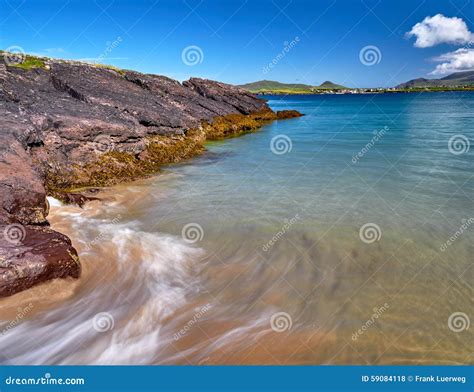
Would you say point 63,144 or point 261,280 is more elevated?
point 63,144

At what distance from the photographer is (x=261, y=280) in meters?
9.35

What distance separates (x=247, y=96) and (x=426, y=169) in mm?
44455

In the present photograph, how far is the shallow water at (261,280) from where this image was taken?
279 inches

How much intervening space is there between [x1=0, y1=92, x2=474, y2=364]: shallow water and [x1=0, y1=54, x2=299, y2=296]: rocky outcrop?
932mm

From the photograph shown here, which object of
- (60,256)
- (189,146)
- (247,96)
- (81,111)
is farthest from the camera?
(247,96)

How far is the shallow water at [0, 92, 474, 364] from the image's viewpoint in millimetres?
7078

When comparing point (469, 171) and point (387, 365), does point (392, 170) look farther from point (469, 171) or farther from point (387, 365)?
point (387, 365)

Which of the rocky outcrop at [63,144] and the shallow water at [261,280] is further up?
the rocky outcrop at [63,144]

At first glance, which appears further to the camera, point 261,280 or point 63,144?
point 63,144

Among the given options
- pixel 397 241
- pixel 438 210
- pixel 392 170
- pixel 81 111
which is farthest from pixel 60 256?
pixel 392 170

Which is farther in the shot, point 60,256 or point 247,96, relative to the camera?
point 247,96

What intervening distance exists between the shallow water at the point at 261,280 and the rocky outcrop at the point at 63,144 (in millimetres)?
932

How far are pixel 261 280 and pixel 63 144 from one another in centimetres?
1390

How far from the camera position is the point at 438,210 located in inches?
539
